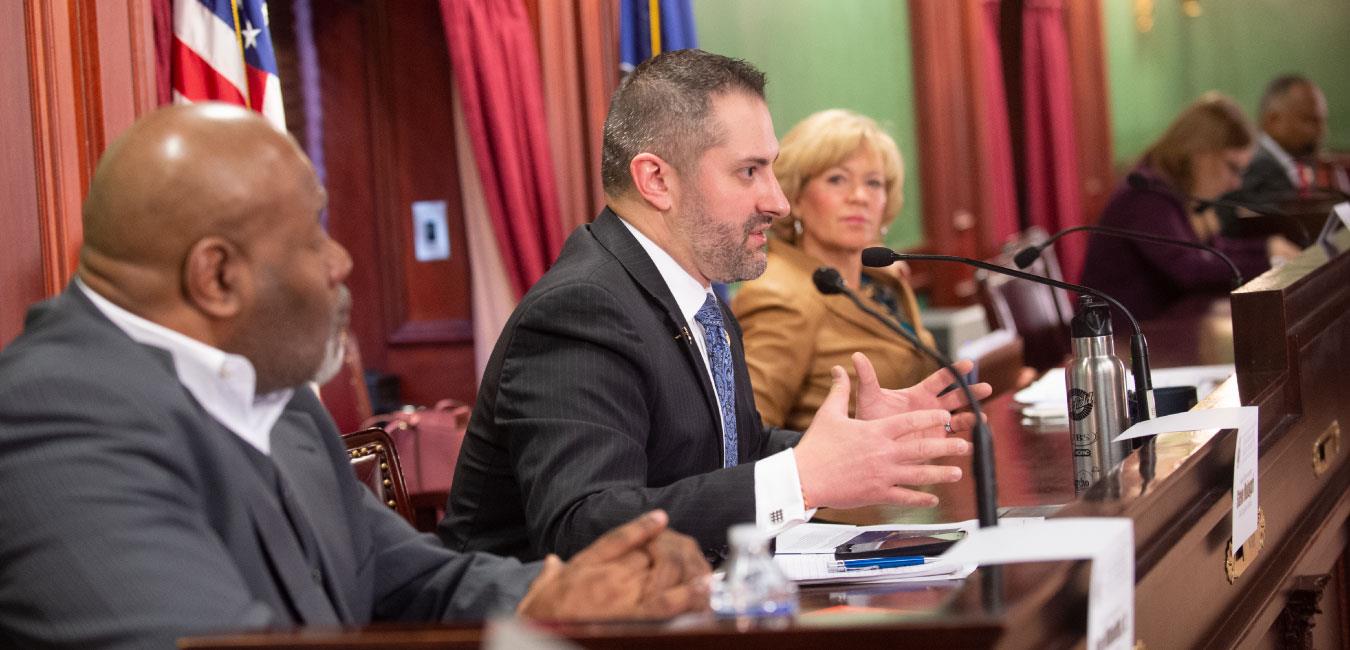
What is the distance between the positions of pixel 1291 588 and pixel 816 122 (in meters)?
2.04

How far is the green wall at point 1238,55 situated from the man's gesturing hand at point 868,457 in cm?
939

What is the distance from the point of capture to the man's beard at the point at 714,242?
239cm

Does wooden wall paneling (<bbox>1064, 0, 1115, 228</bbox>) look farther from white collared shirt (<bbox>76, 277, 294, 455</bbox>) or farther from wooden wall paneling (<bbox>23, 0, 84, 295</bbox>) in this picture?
white collared shirt (<bbox>76, 277, 294, 455</bbox>)

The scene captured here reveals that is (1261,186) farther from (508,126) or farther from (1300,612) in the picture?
(1300,612)

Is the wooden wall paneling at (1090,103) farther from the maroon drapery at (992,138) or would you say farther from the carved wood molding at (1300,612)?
the carved wood molding at (1300,612)

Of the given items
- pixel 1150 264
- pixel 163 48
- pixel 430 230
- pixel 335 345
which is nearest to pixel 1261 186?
pixel 1150 264

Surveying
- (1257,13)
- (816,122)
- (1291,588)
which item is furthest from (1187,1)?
(1291,588)

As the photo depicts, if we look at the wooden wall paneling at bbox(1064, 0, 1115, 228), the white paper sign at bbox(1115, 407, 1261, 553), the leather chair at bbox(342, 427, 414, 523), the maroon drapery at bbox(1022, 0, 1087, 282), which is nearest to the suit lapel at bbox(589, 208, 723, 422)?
the leather chair at bbox(342, 427, 414, 523)

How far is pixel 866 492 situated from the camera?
1.85 meters

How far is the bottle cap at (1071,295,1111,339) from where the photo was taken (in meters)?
2.05

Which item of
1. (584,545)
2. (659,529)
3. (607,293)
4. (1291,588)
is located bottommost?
(1291,588)

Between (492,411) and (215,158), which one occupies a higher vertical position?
(215,158)

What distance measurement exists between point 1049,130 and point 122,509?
777 centimetres

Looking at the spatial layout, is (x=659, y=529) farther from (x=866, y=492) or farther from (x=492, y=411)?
(x=492, y=411)
